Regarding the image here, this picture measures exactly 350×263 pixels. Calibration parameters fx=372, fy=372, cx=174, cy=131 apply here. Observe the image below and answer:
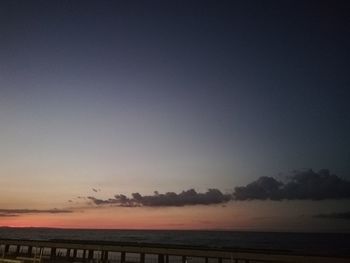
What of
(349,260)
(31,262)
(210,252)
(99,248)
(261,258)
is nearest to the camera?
(31,262)

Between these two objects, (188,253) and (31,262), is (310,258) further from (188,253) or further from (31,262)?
(31,262)

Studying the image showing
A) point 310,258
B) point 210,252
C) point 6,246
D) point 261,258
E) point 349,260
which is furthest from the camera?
point 6,246

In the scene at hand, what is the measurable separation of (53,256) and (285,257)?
117 ft

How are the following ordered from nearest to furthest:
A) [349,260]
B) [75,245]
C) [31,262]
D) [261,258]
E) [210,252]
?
[31,262], [349,260], [261,258], [210,252], [75,245]

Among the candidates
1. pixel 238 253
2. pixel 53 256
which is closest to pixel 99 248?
pixel 53 256

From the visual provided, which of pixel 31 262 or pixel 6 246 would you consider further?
pixel 6 246

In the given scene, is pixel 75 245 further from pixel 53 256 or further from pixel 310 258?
pixel 310 258

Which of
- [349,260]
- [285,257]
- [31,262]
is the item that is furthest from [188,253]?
[31,262]

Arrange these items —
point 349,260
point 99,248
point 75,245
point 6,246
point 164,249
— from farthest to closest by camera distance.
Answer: point 6,246 < point 75,245 < point 99,248 < point 164,249 < point 349,260

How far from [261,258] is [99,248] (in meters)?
23.0

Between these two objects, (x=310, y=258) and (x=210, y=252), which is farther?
(x=210, y=252)

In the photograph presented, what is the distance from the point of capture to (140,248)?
48500 mm

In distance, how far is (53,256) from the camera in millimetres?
56719

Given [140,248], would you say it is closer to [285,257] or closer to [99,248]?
[99,248]
